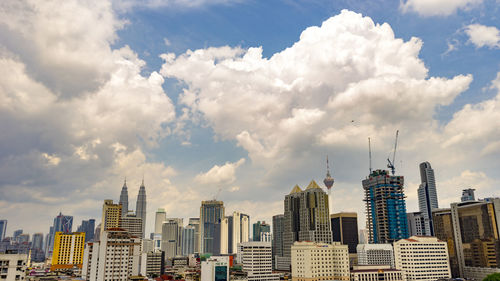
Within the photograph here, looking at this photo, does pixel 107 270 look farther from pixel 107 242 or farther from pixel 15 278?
pixel 15 278

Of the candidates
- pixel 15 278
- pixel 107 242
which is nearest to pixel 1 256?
pixel 15 278

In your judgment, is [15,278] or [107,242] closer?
[15,278]

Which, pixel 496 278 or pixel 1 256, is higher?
pixel 1 256

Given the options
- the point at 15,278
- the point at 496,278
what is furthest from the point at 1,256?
the point at 496,278

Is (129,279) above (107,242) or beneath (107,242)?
beneath

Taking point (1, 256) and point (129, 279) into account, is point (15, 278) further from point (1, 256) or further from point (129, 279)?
point (129, 279)

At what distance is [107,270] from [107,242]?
14.5 meters

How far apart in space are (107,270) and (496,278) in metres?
187

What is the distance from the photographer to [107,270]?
642 feet

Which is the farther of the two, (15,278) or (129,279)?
(129,279)

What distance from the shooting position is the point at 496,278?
157 m

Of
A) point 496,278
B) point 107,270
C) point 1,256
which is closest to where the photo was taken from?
point 1,256

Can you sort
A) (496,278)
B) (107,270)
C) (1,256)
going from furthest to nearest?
(107,270), (496,278), (1,256)

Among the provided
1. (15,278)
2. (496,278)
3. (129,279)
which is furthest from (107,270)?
(496,278)
